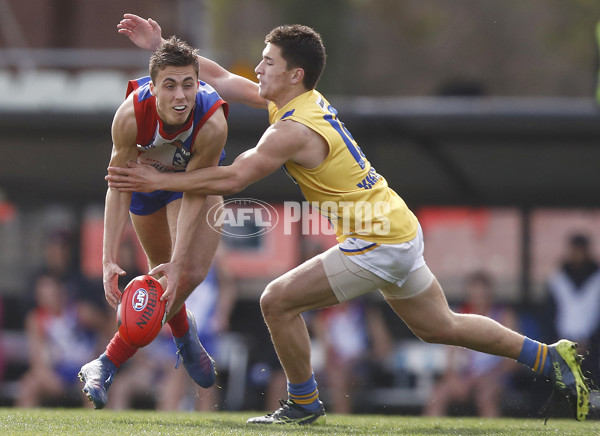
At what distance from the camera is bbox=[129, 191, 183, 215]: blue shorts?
569 centimetres

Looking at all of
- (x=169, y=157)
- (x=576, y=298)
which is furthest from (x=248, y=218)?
(x=169, y=157)

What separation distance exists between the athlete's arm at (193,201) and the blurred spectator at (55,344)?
4.21 meters

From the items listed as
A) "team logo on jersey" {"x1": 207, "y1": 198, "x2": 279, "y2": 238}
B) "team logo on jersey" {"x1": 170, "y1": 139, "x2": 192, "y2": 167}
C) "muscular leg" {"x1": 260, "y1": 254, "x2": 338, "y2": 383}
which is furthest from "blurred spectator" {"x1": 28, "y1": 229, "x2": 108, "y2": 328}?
"muscular leg" {"x1": 260, "y1": 254, "x2": 338, "y2": 383}

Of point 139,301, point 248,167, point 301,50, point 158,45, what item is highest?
point 158,45

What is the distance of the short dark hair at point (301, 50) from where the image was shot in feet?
17.7

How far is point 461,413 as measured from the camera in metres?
8.59

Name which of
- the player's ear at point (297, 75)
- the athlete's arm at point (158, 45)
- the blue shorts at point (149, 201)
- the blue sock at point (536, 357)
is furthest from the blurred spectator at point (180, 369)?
the blue sock at point (536, 357)

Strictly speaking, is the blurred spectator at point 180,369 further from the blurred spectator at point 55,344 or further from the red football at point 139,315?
the red football at point 139,315

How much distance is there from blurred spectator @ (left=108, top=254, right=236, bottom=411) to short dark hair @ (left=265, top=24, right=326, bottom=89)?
363cm

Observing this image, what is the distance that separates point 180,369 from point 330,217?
3749 millimetres

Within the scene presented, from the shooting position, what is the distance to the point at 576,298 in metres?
9.12

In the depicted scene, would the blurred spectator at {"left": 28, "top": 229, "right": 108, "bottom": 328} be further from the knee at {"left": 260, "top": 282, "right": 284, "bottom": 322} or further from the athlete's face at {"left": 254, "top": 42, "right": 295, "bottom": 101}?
the athlete's face at {"left": 254, "top": 42, "right": 295, "bottom": 101}

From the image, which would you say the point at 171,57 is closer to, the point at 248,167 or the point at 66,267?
Answer: the point at 248,167

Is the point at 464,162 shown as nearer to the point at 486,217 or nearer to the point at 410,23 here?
→ the point at 486,217
